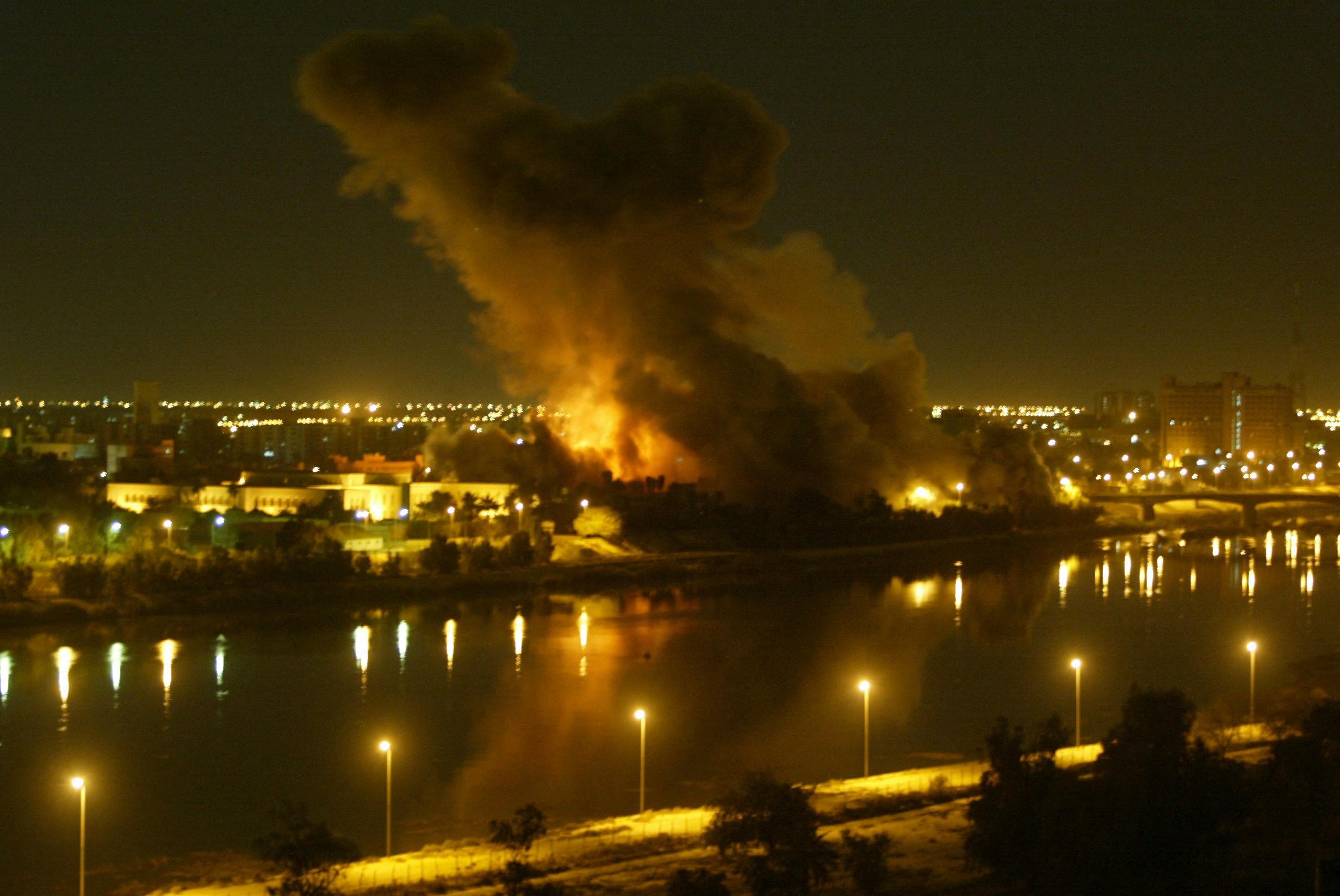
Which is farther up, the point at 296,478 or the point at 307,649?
the point at 296,478

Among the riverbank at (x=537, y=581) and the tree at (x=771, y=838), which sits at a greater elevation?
the riverbank at (x=537, y=581)

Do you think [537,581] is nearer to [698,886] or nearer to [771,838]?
[771,838]

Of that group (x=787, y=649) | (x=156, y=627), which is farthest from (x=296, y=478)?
(x=787, y=649)

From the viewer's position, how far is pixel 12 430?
131 ft

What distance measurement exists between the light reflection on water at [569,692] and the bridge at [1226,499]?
12.7 metres

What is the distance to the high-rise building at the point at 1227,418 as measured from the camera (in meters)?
55.3

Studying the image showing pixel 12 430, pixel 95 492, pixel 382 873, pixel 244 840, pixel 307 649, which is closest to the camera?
pixel 382 873

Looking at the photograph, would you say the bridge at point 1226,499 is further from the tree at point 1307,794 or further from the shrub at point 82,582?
the tree at point 1307,794

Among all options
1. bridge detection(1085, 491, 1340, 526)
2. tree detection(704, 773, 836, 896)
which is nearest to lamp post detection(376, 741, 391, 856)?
tree detection(704, 773, 836, 896)

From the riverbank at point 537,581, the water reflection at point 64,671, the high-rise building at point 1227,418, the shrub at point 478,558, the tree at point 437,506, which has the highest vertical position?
the high-rise building at point 1227,418

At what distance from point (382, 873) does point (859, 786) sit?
9.25ft

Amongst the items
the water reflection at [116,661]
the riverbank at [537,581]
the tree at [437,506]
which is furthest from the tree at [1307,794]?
the tree at [437,506]

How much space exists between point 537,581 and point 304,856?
41.1ft

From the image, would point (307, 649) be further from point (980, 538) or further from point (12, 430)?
point (12, 430)
